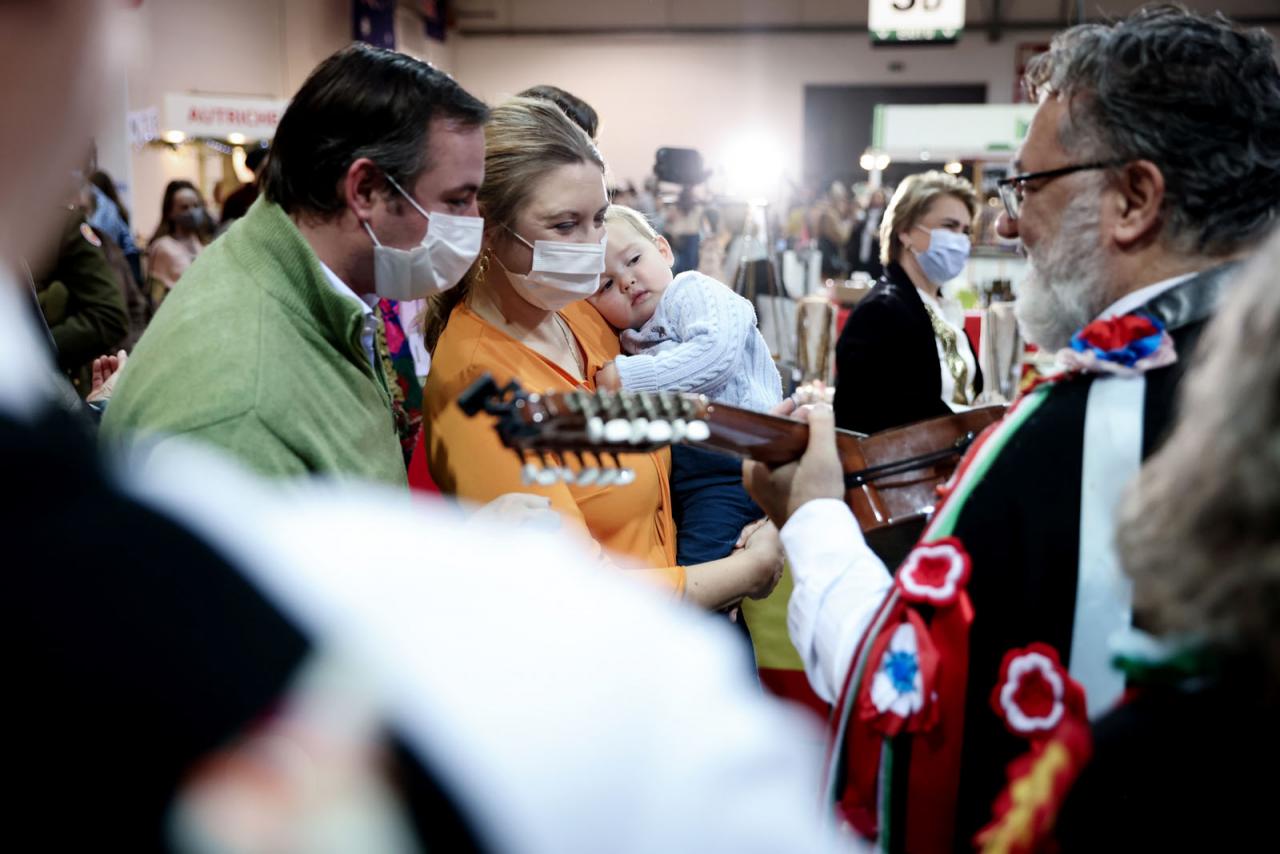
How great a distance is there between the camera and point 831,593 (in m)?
1.41

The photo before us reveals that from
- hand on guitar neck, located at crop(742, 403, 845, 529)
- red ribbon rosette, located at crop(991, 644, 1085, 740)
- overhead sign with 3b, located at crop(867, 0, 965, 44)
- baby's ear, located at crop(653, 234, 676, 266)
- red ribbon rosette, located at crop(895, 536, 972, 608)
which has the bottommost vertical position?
red ribbon rosette, located at crop(991, 644, 1085, 740)

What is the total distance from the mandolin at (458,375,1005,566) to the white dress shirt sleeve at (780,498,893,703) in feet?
0.53

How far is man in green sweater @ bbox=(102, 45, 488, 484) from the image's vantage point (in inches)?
56.2

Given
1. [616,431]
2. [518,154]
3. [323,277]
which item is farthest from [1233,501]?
[518,154]

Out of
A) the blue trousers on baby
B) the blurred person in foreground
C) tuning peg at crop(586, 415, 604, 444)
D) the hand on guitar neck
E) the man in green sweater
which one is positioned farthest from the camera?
the blue trousers on baby

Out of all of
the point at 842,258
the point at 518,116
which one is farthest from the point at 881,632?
the point at 842,258

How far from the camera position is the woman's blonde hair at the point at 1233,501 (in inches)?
24.3

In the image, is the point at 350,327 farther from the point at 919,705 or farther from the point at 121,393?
the point at 919,705

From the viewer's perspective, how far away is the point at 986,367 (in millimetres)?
5641

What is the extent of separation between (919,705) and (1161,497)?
635 millimetres

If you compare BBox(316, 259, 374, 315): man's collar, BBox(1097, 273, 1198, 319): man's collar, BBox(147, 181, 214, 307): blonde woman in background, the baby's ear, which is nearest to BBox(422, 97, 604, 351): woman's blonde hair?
BBox(316, 259, 374, 315): man's collar

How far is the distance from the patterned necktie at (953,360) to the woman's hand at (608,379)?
194 centimetres

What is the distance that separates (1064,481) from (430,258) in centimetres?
111

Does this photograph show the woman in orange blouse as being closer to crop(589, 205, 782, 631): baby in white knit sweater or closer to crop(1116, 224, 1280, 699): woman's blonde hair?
crop(589, 205, 782, 631): baby in white knit sweater
